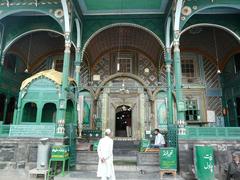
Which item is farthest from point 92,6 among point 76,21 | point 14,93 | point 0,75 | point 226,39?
point 226,39

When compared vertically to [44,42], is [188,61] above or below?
below

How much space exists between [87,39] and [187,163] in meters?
7.40

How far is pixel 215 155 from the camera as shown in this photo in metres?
7.07

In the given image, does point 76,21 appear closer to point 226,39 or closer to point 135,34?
point 135,34

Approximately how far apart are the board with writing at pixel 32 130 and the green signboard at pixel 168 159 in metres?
4.09

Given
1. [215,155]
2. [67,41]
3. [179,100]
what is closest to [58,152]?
[67,41]

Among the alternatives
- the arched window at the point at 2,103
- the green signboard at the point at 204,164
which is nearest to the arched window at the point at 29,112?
the arched window at the point at 2,103

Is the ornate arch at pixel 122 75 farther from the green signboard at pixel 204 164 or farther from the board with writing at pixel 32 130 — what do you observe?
the green signboard at pixel 204 164

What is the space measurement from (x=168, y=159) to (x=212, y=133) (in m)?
2.16

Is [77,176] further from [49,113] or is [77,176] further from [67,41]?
[67,41]

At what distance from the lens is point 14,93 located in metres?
12.2

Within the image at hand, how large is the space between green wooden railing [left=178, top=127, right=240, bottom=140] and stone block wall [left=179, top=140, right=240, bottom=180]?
0.15 metres

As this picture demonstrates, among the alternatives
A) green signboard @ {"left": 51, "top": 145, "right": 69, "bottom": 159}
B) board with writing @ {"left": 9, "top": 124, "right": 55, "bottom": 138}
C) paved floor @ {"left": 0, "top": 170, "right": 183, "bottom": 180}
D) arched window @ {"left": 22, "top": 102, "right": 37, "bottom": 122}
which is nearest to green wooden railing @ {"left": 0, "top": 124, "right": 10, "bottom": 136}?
board with writing @ {"left": 9, "top": 124, "right": 55, "bottom": 138}

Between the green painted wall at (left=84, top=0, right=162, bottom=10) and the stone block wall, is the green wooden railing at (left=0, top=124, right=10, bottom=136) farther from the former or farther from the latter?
the stone block wall
